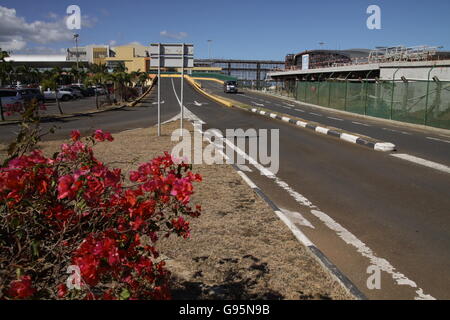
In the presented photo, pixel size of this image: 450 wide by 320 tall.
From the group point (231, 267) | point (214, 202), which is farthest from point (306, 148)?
point (231, 267)

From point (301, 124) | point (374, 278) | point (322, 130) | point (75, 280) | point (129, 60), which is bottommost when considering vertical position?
point (374, 278)

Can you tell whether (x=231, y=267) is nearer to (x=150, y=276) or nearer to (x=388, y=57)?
(x=150, y=276)

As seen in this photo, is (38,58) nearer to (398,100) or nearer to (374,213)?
(398,100)

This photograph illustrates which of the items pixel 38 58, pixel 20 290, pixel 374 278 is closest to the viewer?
pixel 20 290

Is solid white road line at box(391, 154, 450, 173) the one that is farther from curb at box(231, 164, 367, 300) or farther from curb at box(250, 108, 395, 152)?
curb at box(231, 164, 367, 300)

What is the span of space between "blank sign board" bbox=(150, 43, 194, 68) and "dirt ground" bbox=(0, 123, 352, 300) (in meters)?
8.23

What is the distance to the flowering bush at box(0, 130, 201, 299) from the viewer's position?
2496mm

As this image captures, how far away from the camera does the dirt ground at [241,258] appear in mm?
3832

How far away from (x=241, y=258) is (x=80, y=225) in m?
2.18

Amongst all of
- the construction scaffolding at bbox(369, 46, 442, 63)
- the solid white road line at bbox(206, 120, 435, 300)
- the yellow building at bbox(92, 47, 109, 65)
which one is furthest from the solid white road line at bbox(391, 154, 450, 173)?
the yellow building at bbox(92, 47, 109, 65)

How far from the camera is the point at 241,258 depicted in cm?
457

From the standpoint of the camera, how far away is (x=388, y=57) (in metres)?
36.7

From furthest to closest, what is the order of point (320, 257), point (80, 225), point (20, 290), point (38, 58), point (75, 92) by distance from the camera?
point (38, 58) < point (75, 92) < point (320, 257) < point (80, 225) < point (20, 290)

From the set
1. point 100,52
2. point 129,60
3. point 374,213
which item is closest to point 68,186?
point 374,213
